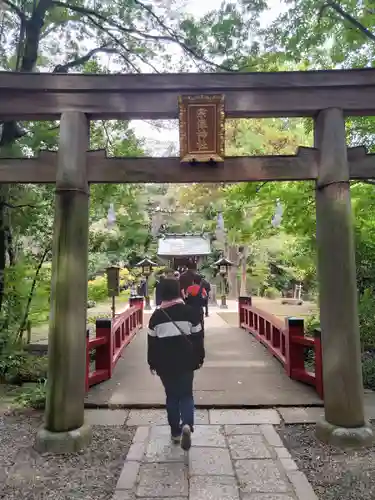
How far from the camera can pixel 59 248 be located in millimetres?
4402

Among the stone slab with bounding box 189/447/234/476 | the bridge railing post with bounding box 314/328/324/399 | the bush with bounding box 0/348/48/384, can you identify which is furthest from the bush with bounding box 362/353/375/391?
the bush with bounding box 0/348/48/384

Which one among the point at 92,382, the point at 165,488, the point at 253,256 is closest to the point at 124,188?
the point at 92,382

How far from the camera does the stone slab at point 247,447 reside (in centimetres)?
395

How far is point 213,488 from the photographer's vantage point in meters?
3.29

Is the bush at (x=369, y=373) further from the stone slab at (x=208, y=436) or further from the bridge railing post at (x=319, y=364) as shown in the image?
the stone slab at (x=208, y=436)

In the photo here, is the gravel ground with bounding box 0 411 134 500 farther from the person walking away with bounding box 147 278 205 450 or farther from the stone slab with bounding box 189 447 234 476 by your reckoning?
the person walking away with bounding box 147 278 205 450

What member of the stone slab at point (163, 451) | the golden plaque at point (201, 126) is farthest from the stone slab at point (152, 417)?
the golden plaque at point (201, 126)

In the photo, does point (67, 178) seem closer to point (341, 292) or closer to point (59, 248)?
point (59, 248)

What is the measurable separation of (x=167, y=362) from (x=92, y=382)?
2907mm

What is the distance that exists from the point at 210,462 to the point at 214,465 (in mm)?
72

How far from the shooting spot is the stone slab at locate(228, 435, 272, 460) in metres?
3.95

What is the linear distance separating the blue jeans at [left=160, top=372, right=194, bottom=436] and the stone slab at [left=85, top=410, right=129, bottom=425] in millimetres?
1125

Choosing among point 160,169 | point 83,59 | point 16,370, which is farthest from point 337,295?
point 83,59

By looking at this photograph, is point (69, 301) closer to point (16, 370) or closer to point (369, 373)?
point (16, 370)
